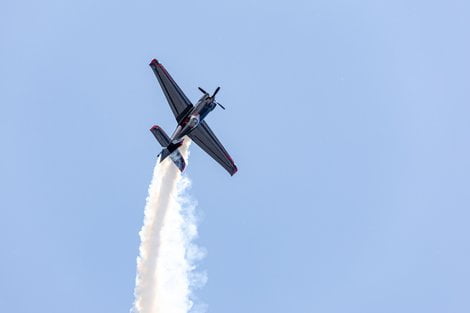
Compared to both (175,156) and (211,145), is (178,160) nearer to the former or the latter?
→ (175,156)

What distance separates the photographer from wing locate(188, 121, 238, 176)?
7156cm

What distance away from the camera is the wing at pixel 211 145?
71562 mm

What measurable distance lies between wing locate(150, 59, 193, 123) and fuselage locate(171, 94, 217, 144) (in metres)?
1.48

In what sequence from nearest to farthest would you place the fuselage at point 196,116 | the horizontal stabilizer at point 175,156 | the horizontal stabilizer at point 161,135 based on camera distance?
the horizontal stabilizer at point 161,135, the horizontal stabilizer at point 175,156, the fuselage at point 196,116

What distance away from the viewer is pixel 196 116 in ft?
A: 224

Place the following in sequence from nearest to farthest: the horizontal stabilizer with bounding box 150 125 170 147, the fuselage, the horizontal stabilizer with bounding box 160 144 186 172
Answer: the horizontal stabilizer with bounding box 150 125 170 147, the horizontal stabilizer with bounding box 160 144 186 172, the fuselage

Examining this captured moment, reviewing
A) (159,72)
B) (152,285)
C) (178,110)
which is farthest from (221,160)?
(152,285)

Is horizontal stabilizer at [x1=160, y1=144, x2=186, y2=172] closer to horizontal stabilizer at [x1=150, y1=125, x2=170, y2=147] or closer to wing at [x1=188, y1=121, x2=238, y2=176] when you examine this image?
horizontal stabilizer at [x1=150, y1=125, x2=170, y2=147]

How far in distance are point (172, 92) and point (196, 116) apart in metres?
4.52

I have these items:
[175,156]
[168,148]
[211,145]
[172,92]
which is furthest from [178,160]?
[172,92]

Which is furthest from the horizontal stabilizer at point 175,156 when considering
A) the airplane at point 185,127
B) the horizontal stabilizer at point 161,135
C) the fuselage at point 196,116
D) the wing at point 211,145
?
the wing at point 211,145

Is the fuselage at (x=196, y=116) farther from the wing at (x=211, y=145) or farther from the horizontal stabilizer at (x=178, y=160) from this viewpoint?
the wing at (x=211, y=145)

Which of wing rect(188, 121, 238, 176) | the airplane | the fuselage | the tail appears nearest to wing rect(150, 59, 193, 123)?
the airplane

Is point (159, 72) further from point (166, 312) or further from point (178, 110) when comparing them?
point (166, 312)
